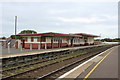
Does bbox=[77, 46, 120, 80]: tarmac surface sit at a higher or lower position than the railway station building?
lower

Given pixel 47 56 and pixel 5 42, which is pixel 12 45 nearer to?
pixel 5 42

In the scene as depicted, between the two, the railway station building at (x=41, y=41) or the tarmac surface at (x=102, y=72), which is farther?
the railway station building at (x=41, y=41)

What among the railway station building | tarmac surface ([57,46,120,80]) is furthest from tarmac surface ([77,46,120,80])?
the railway station building

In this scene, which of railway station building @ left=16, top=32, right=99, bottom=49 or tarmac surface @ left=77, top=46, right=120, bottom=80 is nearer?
tarmac surface @ left=77, top=46, right=120, bottom=80

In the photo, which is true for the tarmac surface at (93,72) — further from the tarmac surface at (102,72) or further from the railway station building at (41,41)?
the railway station building at (41,41)

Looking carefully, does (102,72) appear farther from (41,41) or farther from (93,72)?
(41,41)

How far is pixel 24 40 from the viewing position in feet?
118

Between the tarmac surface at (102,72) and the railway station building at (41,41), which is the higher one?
the railway station building at (41,41)

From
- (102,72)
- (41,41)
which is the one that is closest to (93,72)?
(102,72)

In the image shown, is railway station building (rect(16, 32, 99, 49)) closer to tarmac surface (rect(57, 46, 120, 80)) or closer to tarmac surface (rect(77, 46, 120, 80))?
tarmac surface (rect(57, 46, 120, 80))

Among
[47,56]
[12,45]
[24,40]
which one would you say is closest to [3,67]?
[47,56]

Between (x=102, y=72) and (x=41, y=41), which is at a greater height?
(x=41, y=41)

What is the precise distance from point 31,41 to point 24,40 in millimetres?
2013

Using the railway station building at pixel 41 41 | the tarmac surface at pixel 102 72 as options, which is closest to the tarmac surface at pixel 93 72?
the tarmac surface at pixel 102 72
